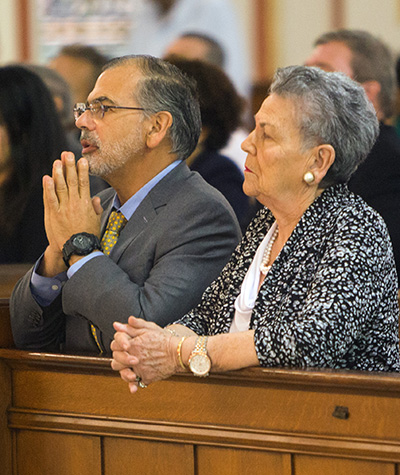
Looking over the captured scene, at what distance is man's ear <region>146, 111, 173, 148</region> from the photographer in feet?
7.88

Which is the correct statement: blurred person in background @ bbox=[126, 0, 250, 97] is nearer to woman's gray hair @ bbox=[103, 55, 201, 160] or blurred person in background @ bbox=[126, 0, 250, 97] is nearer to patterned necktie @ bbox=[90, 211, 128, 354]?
woman's gray hair @ bbox=[103, 55, 201, 160]

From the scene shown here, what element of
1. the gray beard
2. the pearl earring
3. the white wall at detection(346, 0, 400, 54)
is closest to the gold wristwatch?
the pearl earring

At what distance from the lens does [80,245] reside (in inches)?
86.7

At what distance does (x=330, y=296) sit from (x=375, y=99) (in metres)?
1.84

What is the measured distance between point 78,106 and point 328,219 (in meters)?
0.93

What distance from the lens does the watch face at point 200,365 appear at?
1824mm

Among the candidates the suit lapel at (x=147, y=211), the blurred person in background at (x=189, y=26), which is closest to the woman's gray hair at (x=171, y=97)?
the suit lapel at (x=147, y=211)

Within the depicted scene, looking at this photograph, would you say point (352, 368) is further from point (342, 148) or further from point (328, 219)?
point (342, 148)

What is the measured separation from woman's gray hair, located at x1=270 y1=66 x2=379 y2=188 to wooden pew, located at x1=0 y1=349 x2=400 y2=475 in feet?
1.86

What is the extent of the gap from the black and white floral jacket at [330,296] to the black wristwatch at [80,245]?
13.7 inches

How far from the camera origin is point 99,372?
2037 mm

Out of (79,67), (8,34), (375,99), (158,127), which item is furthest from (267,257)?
(8,34)

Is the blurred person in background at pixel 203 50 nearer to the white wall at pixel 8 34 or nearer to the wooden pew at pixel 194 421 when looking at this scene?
the white wall at pixel 8 34

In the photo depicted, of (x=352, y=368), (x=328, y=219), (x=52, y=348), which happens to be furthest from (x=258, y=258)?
(x=52, y=348)
